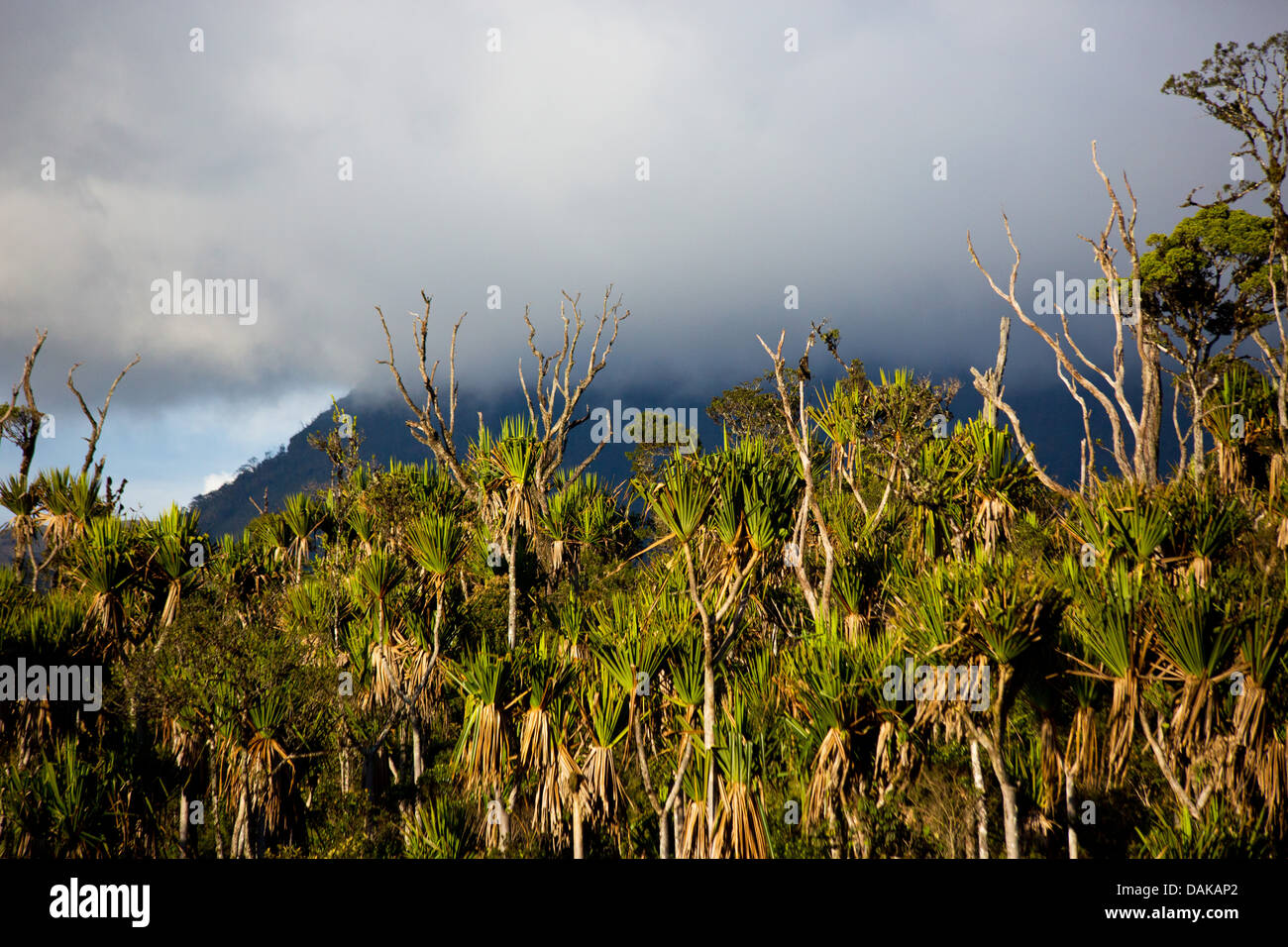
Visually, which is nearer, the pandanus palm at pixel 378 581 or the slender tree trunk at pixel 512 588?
the slender tree trunk at pixel 512 588

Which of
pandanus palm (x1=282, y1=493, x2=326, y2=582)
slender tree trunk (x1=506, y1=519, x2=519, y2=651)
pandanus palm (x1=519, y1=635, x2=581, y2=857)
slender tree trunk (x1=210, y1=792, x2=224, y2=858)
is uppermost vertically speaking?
pandanus palm (x1=282, y1=493, x2=326, y2=582)

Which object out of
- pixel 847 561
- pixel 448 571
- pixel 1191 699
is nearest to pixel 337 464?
pixel 448 571

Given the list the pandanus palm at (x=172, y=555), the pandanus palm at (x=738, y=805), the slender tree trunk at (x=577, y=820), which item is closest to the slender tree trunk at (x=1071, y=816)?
the pandanus palm at (x=738, y=805)

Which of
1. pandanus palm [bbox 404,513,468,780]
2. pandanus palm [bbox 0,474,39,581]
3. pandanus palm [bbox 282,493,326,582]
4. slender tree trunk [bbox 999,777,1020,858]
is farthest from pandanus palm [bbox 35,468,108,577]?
slender tree trunk [bbox 999,777,1020,858]

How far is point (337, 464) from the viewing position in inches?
738

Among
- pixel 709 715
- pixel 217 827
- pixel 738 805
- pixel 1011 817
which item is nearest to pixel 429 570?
pixel 217 827

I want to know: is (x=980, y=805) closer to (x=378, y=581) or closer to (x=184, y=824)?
(x=378, y=581)

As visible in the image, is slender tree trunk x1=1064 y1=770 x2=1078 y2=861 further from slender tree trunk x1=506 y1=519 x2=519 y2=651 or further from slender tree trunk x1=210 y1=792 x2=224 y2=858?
slender tree trunk x1=210 y1=792 x2=224 y2=858

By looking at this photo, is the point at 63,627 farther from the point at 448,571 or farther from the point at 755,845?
the point at 755,845

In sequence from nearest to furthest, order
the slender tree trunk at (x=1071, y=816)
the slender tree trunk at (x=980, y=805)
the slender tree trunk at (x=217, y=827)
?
the slender tree trunk at (x=1071, y=816), the slender tree trunk at (x=980, y=805), the slender tree trunk at (x=217, y=827)

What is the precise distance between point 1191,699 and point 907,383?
6918 millimetres

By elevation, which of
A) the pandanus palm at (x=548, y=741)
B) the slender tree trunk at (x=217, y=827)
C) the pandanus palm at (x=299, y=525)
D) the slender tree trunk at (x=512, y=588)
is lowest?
the slender tree trunk at (x=217, y=827)

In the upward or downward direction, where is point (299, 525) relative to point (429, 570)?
upward

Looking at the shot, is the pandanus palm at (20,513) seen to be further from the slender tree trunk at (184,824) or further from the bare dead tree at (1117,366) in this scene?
the bare dead tree at (1117,366)
